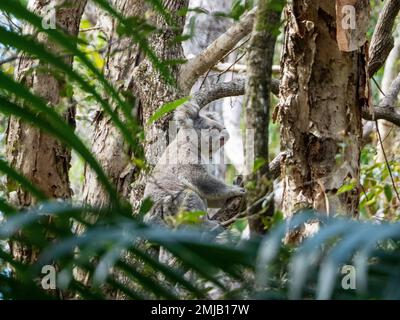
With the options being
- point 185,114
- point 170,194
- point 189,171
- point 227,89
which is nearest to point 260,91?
point 227,89

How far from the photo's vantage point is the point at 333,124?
2.85 meters

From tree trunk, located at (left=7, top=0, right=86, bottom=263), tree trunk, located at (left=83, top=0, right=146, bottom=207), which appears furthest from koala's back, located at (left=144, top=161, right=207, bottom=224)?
tree trunk, located at (left=7, top=0, right=86, bottom=263)

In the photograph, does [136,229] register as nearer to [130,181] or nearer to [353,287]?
[353,287]

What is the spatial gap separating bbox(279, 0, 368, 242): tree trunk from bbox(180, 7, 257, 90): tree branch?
1.36 metres

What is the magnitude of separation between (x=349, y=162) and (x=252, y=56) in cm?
148

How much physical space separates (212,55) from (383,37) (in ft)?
3.25

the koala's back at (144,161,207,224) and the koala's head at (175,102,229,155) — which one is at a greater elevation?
the koala's head at (175,102,229,155)

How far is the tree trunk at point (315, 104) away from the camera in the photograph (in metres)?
2.82

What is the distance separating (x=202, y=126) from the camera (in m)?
5.32

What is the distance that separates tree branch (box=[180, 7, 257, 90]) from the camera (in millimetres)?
4273

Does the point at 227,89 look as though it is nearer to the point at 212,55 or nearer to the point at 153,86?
the point at 212,55

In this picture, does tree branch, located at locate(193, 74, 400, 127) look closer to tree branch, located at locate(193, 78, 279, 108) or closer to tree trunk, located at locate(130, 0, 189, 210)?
tree branch, located at locate(193, 78, 279, 108)

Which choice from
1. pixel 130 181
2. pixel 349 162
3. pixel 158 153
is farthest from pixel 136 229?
pixel 158 153

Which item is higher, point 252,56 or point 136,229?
point 252,56
